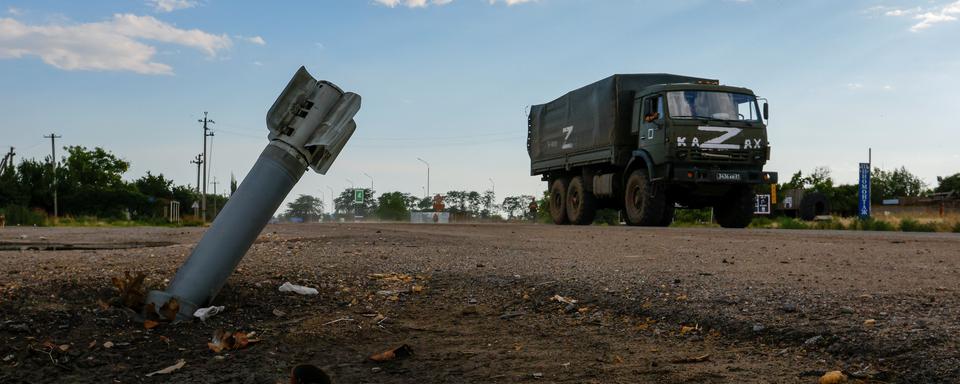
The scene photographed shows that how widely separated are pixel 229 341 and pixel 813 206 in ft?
105

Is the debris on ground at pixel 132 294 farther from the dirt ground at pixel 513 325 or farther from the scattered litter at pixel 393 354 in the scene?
the scattered litter at pixel 393 354

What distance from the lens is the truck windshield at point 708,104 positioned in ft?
48.0

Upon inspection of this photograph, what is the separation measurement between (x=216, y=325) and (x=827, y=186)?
57.9 meters

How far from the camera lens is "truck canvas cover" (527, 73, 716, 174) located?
16.8 meters

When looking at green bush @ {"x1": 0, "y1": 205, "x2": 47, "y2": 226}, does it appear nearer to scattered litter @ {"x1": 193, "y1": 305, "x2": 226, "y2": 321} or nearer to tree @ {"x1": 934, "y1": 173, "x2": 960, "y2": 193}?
scattered litter @ {"x1": 193, "y1": 305, "x2": 226, "y2": 321}

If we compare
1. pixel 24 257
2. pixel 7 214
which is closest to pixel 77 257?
pixel 24 257

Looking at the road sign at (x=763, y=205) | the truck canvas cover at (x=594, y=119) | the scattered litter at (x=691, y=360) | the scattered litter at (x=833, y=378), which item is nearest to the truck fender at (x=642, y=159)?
the truck canvas cover at (x=594, y=119)

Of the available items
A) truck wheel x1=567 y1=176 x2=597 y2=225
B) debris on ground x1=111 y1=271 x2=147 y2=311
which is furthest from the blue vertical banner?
debris on ground x1=111 y1=271 x2=147 y2=311

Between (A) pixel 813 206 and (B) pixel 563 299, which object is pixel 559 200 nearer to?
(A) pixel 813 206

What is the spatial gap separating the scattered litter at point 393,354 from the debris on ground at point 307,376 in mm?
413

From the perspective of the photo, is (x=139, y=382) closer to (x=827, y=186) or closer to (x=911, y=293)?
(x=911, y=293)

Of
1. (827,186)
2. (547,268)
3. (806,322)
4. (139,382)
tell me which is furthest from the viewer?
(827,186)

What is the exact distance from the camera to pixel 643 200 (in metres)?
15.9

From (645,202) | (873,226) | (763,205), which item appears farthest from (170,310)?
(763,205)
